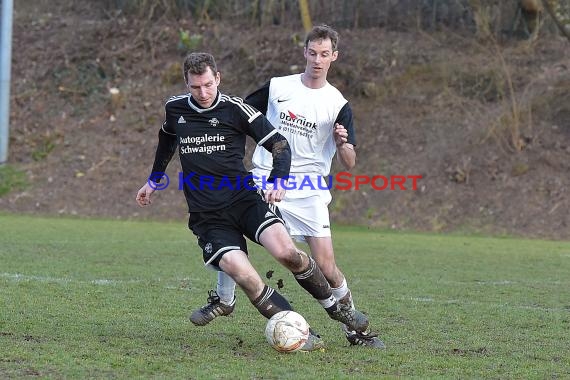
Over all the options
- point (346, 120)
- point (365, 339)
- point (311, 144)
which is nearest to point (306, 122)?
point (311, 144)

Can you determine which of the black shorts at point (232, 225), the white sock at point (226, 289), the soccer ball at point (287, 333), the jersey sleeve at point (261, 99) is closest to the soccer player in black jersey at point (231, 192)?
the black shorts at point (232, 225)

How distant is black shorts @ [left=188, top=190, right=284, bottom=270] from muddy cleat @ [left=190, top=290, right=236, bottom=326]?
0.38 m

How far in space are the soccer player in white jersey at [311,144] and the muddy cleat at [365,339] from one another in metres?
0.33

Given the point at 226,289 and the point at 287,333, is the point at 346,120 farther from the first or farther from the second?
the point at 287,333

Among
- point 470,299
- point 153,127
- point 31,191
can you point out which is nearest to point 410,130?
point 153,127

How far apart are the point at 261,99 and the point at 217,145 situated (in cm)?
82

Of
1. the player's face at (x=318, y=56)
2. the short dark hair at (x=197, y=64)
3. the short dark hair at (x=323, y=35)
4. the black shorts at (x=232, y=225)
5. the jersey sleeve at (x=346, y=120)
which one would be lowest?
the black shorts at (x=232, y=225)

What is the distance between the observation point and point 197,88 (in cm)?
571

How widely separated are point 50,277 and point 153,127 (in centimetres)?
1228

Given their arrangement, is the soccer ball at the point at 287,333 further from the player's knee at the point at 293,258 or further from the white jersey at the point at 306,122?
the white jersey at the point at 306,122

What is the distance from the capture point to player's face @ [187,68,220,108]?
18.6 ft

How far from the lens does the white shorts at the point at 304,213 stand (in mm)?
6262

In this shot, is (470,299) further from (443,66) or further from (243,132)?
(443,66)

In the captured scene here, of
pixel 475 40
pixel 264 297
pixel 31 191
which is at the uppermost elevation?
pixel 475 40
